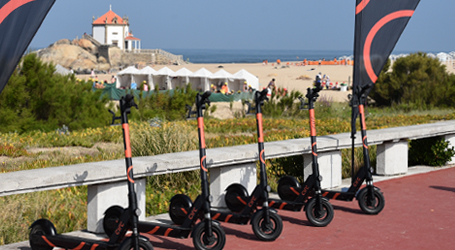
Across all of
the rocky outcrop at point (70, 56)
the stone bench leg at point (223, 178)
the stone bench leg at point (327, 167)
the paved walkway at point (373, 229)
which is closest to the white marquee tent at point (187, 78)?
the stone bench leg at point (327, 167)

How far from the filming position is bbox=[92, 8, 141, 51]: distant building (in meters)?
137

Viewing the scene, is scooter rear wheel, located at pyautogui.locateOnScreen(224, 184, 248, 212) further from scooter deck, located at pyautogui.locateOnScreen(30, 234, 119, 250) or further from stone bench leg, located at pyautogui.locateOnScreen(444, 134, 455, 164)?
stone bench leg, located at pyautogui.locateOnScreen(444, 134, 455, 164)

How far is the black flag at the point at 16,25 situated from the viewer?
3041mm

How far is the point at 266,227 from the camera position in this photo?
505cm

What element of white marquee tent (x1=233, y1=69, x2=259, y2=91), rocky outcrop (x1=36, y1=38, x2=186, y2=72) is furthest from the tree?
rocky outcrop (x1=36, y1=38, x2=186, y2=72)

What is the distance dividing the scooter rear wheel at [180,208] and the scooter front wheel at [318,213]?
1.30m

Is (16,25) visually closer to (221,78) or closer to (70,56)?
(221,78)

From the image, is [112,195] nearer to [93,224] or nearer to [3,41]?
[93,224]

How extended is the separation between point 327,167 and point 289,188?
1351 millimetres

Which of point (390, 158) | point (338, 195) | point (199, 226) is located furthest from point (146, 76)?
point (199, 226)

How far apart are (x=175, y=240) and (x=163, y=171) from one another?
74cm

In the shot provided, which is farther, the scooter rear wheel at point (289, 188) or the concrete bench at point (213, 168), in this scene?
the scooter rear wheel at point (289, 188)

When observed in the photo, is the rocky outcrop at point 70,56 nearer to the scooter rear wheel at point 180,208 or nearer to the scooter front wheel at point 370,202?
the scooter front wheel at point 370,202

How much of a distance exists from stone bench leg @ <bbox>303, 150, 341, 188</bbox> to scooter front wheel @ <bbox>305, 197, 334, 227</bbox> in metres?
1.57
